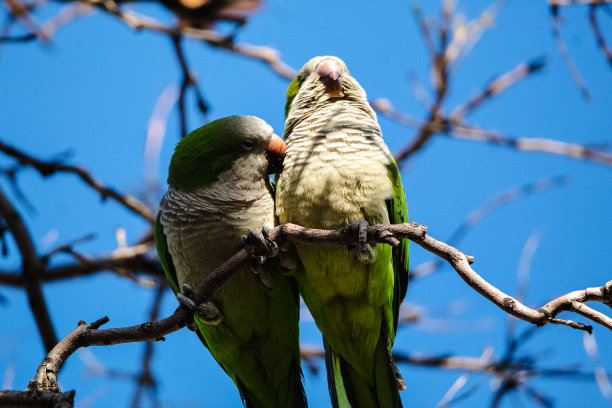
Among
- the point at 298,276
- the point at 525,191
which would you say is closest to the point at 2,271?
the point at 298,276

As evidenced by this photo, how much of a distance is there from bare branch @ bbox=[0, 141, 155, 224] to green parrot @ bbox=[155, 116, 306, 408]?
190cm

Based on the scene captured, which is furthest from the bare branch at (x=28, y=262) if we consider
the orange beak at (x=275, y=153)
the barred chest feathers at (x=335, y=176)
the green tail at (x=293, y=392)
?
the barred chest feathers at (x=335, y=176)

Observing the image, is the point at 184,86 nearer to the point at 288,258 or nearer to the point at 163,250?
the point at 163,250

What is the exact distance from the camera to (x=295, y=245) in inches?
119

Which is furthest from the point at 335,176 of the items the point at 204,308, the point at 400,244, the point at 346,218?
the point at 204,308

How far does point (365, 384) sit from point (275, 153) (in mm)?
1507

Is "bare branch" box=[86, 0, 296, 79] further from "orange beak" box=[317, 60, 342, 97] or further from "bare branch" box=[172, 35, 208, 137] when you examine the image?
"orange beak" box=[317, 60, 342, 97]

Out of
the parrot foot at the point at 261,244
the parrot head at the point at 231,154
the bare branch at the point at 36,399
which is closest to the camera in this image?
the bare branch at the point at 36,399

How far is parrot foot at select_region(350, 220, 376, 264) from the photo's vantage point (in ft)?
8.36

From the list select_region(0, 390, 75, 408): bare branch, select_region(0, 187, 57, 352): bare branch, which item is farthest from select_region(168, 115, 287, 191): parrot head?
select_region(0, 187, 57, 352): bare branch

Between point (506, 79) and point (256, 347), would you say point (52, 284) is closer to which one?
point (256, 347)

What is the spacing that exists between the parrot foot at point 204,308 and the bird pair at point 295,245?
0.04ft

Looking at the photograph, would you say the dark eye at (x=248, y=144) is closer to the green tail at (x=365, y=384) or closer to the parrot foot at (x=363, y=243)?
the parrot foot at (x=363, y=243)

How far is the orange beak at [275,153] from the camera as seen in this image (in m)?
3.38
